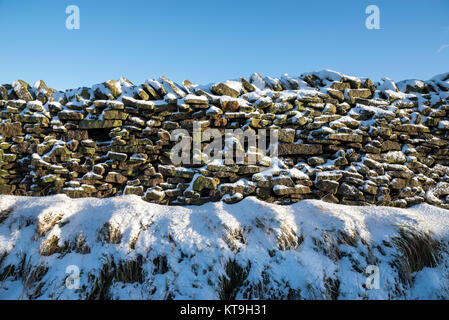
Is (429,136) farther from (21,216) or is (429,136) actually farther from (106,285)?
(21,216)

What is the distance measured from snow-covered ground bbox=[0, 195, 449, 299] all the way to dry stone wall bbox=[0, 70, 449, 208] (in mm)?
703

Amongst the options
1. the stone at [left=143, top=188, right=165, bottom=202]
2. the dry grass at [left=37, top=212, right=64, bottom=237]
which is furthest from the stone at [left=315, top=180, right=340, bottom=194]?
the dry grass at [left=37, top=212, right=64, bottom=237]

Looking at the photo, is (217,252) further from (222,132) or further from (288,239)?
(222,132)

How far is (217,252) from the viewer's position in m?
3.02

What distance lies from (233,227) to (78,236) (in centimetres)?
226

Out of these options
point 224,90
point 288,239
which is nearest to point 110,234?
point 288,239

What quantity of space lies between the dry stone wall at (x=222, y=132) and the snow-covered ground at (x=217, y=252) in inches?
27.7

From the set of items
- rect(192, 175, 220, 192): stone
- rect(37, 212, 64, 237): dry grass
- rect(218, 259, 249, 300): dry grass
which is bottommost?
rect(218, 259, 249, 300): dry grass

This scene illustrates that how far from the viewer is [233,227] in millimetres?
3344

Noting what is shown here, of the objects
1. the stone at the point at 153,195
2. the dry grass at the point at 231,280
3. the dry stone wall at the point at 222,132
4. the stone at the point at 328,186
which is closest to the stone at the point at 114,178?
the dry stone wall at the point at 222,132

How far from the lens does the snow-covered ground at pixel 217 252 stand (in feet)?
9.02

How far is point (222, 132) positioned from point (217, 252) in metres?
2.44

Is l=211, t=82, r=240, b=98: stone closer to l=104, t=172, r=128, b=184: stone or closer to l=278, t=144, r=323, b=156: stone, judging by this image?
l=278, t=144, r=323, b=156: stone

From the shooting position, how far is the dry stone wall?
438 centimetres
